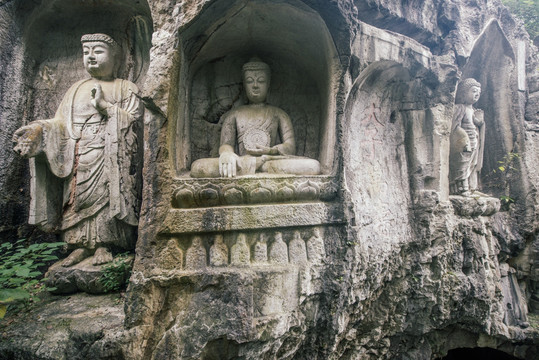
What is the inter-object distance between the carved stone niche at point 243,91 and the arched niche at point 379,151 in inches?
14.3

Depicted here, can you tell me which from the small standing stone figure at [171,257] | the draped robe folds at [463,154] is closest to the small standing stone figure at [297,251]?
the small standing stone figure at [171,257]

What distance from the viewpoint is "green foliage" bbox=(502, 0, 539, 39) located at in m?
5.46

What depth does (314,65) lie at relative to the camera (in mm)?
3006

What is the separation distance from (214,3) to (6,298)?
2.68m

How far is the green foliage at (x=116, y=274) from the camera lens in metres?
2.69

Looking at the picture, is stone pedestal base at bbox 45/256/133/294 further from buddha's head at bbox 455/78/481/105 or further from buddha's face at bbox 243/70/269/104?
buddha's head at bbox 455/78/481/105

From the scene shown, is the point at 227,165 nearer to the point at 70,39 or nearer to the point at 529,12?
the point at 70,39

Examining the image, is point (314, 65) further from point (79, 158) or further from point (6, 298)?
point (6, 298)

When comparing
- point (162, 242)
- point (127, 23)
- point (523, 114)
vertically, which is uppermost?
point (127, 23)

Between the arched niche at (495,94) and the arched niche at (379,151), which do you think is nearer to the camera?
the arched niche at (379,151)

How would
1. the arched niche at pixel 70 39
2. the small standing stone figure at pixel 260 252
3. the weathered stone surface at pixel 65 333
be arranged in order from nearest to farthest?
the weathered stone surface at pixel 65 333, the small standing stone figure at pixel 260 252, the arched niche at pixel 70 39

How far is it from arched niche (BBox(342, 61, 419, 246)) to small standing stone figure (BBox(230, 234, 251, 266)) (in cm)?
107

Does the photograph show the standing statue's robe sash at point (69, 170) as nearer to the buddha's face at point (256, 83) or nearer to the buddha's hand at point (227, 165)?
the buddha's hand at point (227, 165)

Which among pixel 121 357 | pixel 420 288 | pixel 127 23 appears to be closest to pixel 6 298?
pixel 121 357
